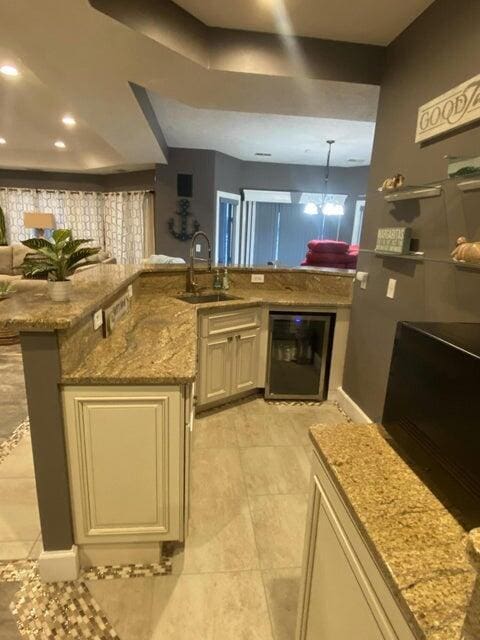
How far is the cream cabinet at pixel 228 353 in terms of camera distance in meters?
2.62

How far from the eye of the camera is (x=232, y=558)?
1612 mm

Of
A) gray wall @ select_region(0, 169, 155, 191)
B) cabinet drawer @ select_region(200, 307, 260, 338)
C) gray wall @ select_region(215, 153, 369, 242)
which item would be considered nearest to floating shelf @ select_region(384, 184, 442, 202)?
cabinet drawer @ select_region(200, 307, 260, 338)

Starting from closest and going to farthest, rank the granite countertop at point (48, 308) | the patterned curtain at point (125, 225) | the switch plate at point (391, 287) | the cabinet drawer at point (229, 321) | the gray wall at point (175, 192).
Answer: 1. the granite countertop at point (48, 308)
2. the switch plate at point (391, 287)
3. the cabinet drawer at point (229, 321)
4. the gray wall at point (175, 192)
5. the patterned curtain at point (125, 225)

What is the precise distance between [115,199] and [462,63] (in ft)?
22.1

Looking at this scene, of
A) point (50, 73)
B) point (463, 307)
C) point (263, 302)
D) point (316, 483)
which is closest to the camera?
point (316, 483)

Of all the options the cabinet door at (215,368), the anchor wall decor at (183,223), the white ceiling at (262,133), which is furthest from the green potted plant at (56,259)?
the anchor wall decor at (183,223)

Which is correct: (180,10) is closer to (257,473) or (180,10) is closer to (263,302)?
(263,302)

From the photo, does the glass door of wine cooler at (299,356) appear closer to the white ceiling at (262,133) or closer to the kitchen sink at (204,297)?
the kitchen sink at (204,297)

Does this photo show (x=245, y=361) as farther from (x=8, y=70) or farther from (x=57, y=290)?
(x=8, y=70)

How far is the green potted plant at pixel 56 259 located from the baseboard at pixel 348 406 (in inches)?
85.4

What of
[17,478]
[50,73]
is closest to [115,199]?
[50,73]

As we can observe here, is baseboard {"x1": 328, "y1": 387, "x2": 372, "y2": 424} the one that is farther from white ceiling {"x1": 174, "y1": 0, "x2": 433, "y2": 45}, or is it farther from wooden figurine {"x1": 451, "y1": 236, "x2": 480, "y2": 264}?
white ceiling {"x1": 174, "y1": 0, "x2": 433, "y2": 45}

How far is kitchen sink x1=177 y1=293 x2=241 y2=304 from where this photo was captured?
2945 mm

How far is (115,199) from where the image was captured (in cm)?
725
